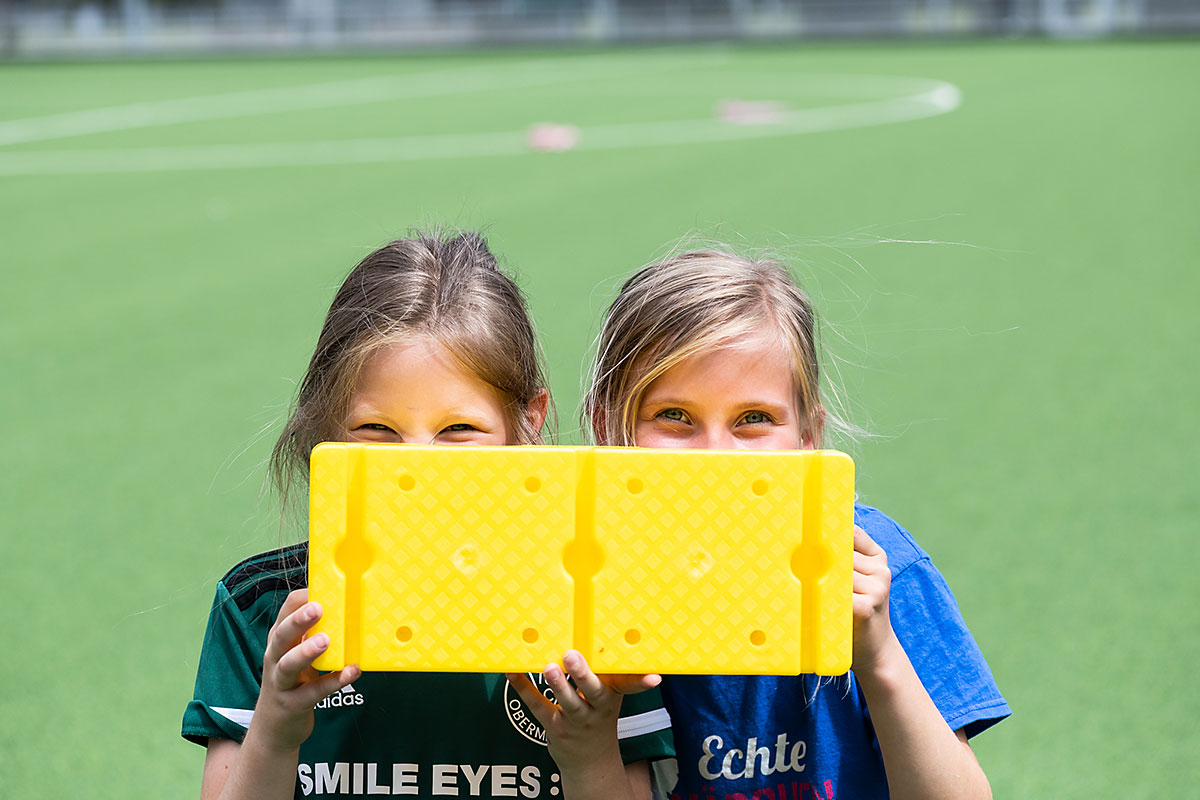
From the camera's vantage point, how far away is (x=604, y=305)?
15.2 ft

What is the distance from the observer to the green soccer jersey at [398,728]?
2271mm

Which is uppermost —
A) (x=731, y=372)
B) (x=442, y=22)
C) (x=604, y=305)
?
(x=731, y=372)

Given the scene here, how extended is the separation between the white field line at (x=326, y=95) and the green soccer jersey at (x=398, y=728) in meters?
18.0

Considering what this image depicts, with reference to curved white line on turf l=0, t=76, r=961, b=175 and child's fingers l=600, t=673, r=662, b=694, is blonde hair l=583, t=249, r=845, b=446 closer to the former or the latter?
child's fingers l=600, t=673, r=662, b=694

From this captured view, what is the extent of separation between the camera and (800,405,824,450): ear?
8.19ft

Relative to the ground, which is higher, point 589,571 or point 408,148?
point 589,571

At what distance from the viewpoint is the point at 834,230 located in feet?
36.9

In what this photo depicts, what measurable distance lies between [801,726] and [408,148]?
51.3 ft

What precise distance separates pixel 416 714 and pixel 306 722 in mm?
354

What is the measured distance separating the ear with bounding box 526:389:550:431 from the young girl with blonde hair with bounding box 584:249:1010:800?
6.0 inches

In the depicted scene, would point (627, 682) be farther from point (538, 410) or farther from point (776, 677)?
point (538, 410)

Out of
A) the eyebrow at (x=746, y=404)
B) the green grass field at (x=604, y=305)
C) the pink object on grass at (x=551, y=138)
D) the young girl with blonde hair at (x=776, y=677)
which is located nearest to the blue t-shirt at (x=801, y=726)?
the young girl with blonde hair at (x=776, y=677)

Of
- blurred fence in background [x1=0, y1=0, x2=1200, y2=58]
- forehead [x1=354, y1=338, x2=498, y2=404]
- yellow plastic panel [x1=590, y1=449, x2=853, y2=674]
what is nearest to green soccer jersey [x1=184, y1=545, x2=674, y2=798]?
forehead [x1=354, y1=338, x2=498, y2=404]

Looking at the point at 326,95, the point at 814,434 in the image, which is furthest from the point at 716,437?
the point at 326,95
